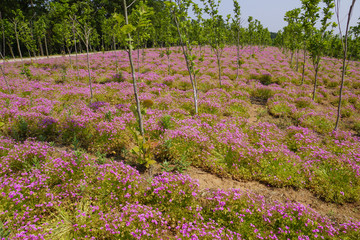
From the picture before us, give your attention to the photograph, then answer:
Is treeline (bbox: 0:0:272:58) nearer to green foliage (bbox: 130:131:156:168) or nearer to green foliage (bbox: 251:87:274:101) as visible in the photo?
green foliage (bbox: 130:131:156:168)

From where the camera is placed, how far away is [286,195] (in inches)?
207

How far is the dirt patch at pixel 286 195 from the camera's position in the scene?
185 inches

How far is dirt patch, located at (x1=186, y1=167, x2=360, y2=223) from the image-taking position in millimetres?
4707

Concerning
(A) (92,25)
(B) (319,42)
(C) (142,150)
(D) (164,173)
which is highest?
(A) (92,25)

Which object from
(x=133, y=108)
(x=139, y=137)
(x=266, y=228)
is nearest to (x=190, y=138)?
(x=139, y=137)

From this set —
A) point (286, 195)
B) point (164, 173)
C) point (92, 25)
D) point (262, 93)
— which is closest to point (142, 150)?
point (164, 173)

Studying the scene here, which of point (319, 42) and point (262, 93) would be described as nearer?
point (319, 42)

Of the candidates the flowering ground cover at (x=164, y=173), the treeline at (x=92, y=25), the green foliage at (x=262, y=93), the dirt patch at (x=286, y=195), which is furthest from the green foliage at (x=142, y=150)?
the green foliage at (x=262, y=93)

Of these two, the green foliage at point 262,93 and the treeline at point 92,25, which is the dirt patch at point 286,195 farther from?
the green foliage at point 262,93

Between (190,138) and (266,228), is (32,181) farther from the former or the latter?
(266,228)

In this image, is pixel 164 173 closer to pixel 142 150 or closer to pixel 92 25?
pixel 142 150

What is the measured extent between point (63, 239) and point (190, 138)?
4.59m

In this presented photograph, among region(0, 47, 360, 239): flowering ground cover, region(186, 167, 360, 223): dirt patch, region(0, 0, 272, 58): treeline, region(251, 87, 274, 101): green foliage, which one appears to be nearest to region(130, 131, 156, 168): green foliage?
region(0, 47, 360, 239): flowering ground cover

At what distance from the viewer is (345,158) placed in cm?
612
